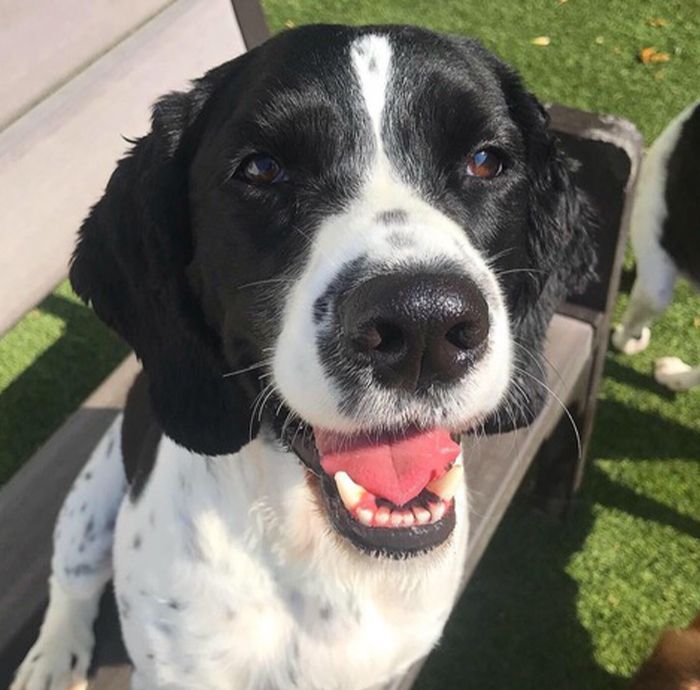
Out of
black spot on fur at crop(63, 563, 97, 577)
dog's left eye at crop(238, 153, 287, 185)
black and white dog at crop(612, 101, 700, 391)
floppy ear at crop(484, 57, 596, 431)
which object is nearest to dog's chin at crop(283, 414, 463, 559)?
floppy ear at crop(484, 57, 596, 431)

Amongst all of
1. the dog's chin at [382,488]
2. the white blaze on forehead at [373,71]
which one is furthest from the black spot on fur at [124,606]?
the white blaze on forehead at [373,71]

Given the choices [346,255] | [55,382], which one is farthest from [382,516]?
[55,382]

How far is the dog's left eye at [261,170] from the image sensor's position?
4.87 feet

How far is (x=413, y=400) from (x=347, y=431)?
12 cm

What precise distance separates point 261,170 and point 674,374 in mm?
2472

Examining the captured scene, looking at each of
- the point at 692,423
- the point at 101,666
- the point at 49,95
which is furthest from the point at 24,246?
the point at 692,423

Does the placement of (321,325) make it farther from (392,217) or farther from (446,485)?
(446,485)

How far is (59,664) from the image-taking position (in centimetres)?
208

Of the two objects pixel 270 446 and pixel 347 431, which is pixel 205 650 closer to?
pixel 270 446

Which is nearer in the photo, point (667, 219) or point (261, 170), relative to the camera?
point (261, 170)

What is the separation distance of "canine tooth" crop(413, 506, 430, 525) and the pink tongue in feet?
0.08

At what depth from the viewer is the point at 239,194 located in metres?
1.49

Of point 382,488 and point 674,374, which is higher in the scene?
point 382,488

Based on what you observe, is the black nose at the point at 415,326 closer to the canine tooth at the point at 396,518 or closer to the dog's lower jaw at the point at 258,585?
the canine tooth at the point at 396,518
